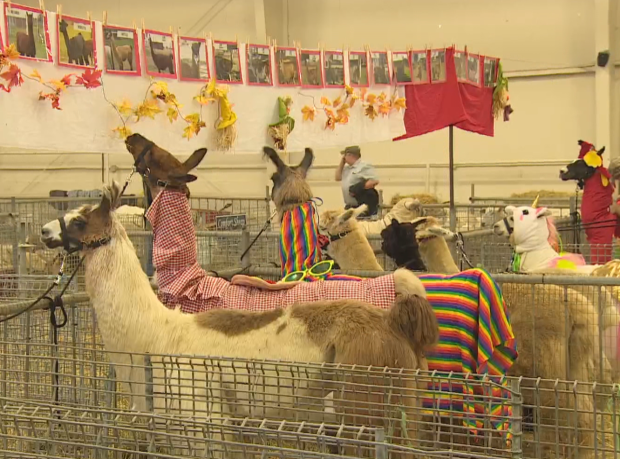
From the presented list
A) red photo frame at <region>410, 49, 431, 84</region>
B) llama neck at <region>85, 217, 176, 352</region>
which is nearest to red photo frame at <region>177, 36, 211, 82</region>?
llama neck at <region>85, 217, 176, 352</region>

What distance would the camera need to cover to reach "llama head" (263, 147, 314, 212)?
480 cm

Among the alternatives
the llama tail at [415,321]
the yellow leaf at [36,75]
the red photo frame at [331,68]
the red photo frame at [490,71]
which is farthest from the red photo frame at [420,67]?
the llama tail at [415,321]

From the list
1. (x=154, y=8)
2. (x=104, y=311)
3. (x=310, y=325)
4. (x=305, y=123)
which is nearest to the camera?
(x=310, y=325)

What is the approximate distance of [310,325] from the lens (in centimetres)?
335

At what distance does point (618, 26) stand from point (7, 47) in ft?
34.9

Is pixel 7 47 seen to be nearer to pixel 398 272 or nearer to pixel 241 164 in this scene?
pixel 398 272

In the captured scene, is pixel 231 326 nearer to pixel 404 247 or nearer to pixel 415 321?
pixel 415 321

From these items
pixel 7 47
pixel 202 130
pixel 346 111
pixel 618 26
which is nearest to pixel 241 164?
pixel 618 26

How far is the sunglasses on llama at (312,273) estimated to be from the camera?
170 inches

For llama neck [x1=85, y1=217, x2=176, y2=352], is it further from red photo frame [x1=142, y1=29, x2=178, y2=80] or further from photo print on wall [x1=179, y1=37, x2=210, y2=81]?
photo print on wall [x1=179, y1=37, x2=210, y2=81]

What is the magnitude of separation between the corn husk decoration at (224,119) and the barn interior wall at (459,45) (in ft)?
27.5

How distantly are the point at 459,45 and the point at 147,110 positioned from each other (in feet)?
30.8

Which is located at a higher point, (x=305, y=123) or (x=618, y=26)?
(x=618, y=26)

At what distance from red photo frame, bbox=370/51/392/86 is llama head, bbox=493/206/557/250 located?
180 cm
